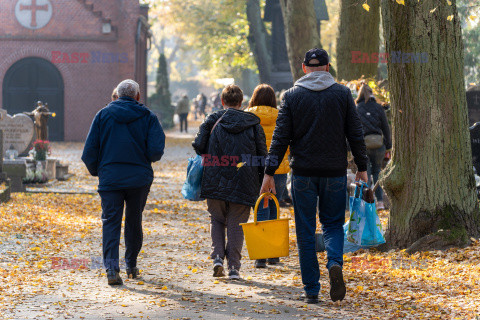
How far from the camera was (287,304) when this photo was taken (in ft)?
20.8

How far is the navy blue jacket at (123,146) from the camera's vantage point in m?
7.11

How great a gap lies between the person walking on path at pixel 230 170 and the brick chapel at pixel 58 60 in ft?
82.7

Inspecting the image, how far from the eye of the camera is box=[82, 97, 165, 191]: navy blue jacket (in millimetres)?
7109

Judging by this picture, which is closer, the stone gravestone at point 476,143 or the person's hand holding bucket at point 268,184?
the person's hand holding bucket at point 268,184

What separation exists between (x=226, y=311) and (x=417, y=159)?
3.07m

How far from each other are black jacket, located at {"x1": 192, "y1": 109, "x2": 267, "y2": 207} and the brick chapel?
2524 centimetres

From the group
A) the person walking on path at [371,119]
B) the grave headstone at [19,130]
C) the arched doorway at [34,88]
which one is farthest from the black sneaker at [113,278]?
the arched doorway at [34,88]

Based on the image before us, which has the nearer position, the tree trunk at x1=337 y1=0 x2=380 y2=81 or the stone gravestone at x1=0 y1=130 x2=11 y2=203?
the stone gravestone at x1=0 y1=130 x2=11 y2=203

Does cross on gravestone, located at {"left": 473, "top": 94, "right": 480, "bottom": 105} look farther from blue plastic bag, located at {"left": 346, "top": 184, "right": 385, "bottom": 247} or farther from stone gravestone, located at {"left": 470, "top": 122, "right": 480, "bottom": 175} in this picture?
blue plastic bag, located at {"left": 346, "top": 184, "right": 385, "bottom": 247}

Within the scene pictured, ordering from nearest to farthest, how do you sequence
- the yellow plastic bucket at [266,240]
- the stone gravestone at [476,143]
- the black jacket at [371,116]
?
the yellow plastic bucket at [266,240] < the black jacket at [371,116] < the stone gravestone at [476,143]

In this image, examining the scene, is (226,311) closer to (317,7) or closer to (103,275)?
(103,275)

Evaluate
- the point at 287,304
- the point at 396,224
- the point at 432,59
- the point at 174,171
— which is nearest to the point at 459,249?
the point at 396,224

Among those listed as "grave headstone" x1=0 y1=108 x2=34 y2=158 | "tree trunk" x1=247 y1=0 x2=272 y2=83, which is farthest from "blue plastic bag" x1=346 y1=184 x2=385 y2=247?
"tree trunk" x1=247 y1=0 x2=272 y2=83

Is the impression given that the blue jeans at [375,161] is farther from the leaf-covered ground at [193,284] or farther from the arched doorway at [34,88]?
the arched doorway at [34,88]
